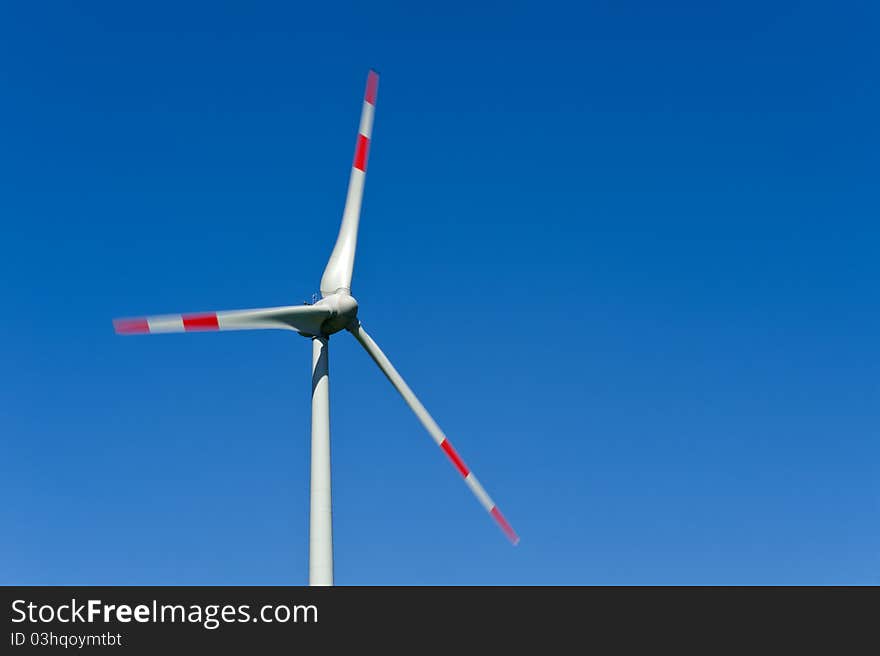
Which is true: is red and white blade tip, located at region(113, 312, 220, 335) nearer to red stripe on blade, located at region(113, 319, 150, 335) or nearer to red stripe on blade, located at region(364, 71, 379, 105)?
red stripe on blade, located at region(113, 319, 150, 335)

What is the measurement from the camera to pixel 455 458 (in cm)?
3953

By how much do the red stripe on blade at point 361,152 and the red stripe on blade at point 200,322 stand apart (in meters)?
11.5

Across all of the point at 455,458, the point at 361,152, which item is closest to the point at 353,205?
the point at 361,152

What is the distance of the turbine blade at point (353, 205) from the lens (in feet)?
128

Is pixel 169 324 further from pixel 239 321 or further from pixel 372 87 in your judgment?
pixel 372 87

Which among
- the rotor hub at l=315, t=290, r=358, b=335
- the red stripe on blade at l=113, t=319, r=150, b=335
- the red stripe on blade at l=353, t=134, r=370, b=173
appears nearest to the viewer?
the red stripe on blade at l=113, t=319, r=150, b=335

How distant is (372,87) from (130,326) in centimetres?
1653

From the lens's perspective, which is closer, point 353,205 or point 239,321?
point 239,321

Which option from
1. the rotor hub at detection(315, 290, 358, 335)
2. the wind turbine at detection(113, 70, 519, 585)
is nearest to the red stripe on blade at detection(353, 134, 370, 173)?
the wind turbine at detection(113, 70, 519, 585)

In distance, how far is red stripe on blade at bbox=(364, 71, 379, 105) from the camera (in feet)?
140

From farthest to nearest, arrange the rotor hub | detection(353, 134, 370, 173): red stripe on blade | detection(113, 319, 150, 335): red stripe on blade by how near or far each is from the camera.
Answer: detection(353, 134, 370, 173): red stripe on blade → the rotor hub → detection(113, 319, 150, 335): red stripe on blade

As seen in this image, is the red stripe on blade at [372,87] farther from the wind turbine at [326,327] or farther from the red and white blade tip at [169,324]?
the red and white blade tip at [169,324]
